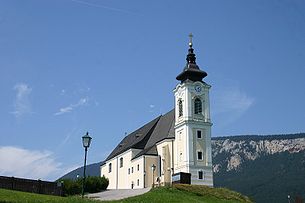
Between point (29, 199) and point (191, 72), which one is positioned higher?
point (191, 72)

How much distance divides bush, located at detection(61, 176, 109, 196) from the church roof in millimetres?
12505

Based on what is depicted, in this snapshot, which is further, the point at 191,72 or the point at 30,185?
the point at 191,72

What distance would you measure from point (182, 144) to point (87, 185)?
14.6 metres

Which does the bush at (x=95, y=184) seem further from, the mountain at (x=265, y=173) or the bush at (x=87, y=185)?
the mountain at (x=265, y=173)

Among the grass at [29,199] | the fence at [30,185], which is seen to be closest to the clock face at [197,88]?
the fence at [30,185]

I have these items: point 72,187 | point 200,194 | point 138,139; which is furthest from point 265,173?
point 200,194

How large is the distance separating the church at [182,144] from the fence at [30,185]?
19573 millimetres

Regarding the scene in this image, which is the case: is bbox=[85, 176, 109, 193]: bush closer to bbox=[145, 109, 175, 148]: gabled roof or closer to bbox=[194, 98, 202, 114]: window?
bbox=[145, 109, 175, 148]: gabled roof

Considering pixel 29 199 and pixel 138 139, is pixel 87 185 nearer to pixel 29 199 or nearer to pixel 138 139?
pixel 138 139

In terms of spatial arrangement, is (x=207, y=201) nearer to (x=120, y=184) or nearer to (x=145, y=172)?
(x=145, y=172)

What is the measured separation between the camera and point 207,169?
59.2 m

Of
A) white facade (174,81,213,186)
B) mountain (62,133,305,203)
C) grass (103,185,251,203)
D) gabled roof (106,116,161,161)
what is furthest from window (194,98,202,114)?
mountain (62,133,305,203)

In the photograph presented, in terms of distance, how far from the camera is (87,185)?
167 feet

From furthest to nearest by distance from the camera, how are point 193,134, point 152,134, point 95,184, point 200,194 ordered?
point 152,134 → point 193,134 → point 95,184 → point 200,194
